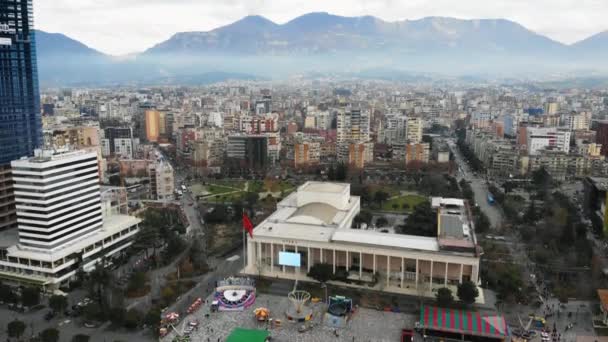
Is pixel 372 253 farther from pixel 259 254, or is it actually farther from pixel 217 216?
pixel 217 216

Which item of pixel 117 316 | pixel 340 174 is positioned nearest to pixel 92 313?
pixel 117 316

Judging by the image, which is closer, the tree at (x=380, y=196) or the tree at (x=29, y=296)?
the tree at (x=29, y=296)

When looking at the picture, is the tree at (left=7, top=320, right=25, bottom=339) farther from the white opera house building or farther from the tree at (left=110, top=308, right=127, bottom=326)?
the white opera house building

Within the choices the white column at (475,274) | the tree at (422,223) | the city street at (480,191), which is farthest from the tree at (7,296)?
the city street at (480,191)

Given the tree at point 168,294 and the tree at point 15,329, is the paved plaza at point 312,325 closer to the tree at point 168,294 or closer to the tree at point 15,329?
the tree at point 168,294

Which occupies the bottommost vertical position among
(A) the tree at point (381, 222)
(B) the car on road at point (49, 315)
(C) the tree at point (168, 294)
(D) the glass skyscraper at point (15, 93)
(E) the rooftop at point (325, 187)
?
(B) the car on road at point (49, 315)

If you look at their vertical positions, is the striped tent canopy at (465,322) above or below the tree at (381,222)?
below

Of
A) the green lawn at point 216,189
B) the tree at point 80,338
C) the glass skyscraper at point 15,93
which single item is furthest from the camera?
the green lawn at point 216,189
